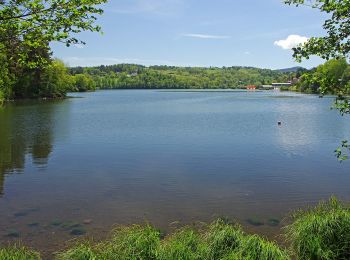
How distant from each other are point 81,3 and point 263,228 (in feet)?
37.7

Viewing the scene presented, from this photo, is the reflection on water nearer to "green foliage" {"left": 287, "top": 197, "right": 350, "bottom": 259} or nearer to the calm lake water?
the calm lake water

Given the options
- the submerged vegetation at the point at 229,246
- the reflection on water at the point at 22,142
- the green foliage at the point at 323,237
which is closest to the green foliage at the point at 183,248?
the submerged vegetation at the point at 229,246

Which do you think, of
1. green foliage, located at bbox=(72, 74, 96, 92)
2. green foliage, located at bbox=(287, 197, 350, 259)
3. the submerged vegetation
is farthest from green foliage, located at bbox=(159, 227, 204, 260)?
green foliage, located at bbox=(72, 74, 96, 92)

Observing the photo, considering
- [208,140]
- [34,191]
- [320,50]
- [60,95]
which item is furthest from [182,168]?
[60,95]

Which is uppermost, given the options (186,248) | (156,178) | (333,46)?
(333,46)

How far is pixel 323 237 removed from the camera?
397 inches

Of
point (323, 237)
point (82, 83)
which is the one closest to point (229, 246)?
point (323, 237)

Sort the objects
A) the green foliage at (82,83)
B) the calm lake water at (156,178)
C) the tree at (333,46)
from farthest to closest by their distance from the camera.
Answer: the green foliage at (82,83), the calm lake water at (156,178), the tree at (333,46)

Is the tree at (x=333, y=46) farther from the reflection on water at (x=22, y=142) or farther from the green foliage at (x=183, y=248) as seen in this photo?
the reflection on water at (x=22, y=142)

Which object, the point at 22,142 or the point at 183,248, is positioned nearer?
the point at 183,248

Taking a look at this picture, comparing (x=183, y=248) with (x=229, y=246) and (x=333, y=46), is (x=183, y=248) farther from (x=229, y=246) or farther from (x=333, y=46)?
(x=333, y=46)

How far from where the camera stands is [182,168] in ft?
84.9

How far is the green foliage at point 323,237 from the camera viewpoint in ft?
32.2

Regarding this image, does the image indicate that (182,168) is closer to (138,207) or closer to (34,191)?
(138,207)
